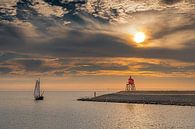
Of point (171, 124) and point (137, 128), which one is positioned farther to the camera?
point (171, 124)

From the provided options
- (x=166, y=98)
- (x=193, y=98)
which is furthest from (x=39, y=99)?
(x=193, y=98)

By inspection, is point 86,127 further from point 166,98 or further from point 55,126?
point 166,98

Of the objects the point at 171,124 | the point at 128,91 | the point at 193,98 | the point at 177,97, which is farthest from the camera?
the point at 128,91

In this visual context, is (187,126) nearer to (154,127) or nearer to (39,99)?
(154,127)

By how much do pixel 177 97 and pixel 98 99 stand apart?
1814 inches

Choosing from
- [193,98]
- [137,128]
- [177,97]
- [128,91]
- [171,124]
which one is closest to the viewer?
[137,128]

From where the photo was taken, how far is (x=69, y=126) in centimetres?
7138

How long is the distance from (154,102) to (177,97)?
12317 mm

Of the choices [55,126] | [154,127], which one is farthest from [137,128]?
[55,126]

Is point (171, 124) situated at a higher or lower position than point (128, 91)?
lower

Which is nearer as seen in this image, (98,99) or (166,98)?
(166,98)

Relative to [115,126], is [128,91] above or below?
above

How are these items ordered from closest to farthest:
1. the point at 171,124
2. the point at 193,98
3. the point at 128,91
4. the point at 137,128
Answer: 1. the point at 137,128
2. the point at 171,124
3. the point at 193,98
4. the point at 128,91

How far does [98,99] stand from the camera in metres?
176
